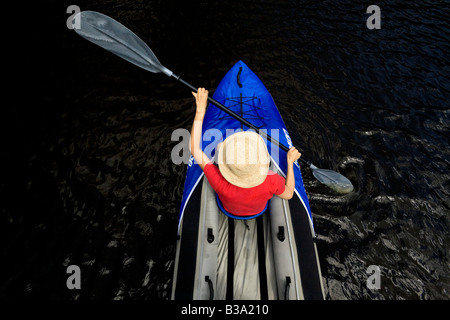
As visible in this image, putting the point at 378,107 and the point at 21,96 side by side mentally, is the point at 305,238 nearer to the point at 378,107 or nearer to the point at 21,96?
the point at 378,107

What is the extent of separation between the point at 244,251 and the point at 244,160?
50.3 inches

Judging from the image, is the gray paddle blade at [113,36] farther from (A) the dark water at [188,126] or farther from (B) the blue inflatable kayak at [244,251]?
(B) the blue inflatable kayak at [244,251]

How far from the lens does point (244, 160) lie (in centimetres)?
188

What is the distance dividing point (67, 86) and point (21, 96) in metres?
0.84

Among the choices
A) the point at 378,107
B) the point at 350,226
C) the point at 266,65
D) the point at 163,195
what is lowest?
the point at 350,226

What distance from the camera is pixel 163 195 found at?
376 centimetres

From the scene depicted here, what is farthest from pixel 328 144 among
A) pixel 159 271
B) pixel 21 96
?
pixel 21 96

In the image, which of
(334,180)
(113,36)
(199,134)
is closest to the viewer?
(199,134)

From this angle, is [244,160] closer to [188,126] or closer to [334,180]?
[334,180]


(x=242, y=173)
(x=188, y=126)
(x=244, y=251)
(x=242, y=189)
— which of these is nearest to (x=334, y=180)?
(x=244, y=251)

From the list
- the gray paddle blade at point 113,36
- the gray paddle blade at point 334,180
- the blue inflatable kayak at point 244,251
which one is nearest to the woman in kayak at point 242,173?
the blue inflatable kayak at point 244,251

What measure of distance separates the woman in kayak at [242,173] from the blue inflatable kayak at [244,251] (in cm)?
27

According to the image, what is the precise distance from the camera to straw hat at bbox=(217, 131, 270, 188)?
189cm

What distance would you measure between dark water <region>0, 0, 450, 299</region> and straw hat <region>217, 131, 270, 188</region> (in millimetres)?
1840
